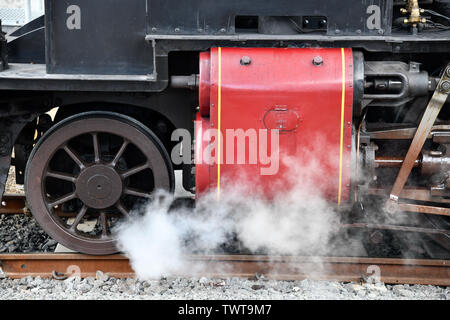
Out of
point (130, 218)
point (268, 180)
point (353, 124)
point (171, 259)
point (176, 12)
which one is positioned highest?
point (176, 12)

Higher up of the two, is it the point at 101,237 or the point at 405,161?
the point at 405,161

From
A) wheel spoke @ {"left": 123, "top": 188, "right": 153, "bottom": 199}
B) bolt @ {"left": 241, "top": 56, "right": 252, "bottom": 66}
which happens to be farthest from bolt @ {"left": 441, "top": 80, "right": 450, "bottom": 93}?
wheel spoke @ {"left": 123, "top": 188, "right": 153, "bottom": 199}

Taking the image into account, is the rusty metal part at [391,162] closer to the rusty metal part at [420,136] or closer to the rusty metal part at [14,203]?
the rusty metal part at [420,136]

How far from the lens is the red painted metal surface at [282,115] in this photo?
12.4 feet

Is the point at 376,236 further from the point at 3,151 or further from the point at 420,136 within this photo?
the point at 3,151

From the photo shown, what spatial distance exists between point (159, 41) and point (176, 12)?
22 centimetres

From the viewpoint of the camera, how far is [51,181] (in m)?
4.73

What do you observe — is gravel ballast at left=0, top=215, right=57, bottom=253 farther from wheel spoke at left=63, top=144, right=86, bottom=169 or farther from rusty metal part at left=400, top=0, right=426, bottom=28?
rusty metal part at left=400, top=0, right=426, bottom=28

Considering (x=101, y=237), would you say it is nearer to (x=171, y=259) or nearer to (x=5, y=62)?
(x=171, y=259)

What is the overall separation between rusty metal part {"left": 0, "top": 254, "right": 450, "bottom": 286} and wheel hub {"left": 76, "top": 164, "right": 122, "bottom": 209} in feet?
1.58

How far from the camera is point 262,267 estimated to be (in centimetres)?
436

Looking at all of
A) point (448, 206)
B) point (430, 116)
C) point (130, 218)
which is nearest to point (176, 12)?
point (130, 218)

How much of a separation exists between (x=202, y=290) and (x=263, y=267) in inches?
19.7

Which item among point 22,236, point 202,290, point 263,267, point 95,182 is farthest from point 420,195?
point 22,236
